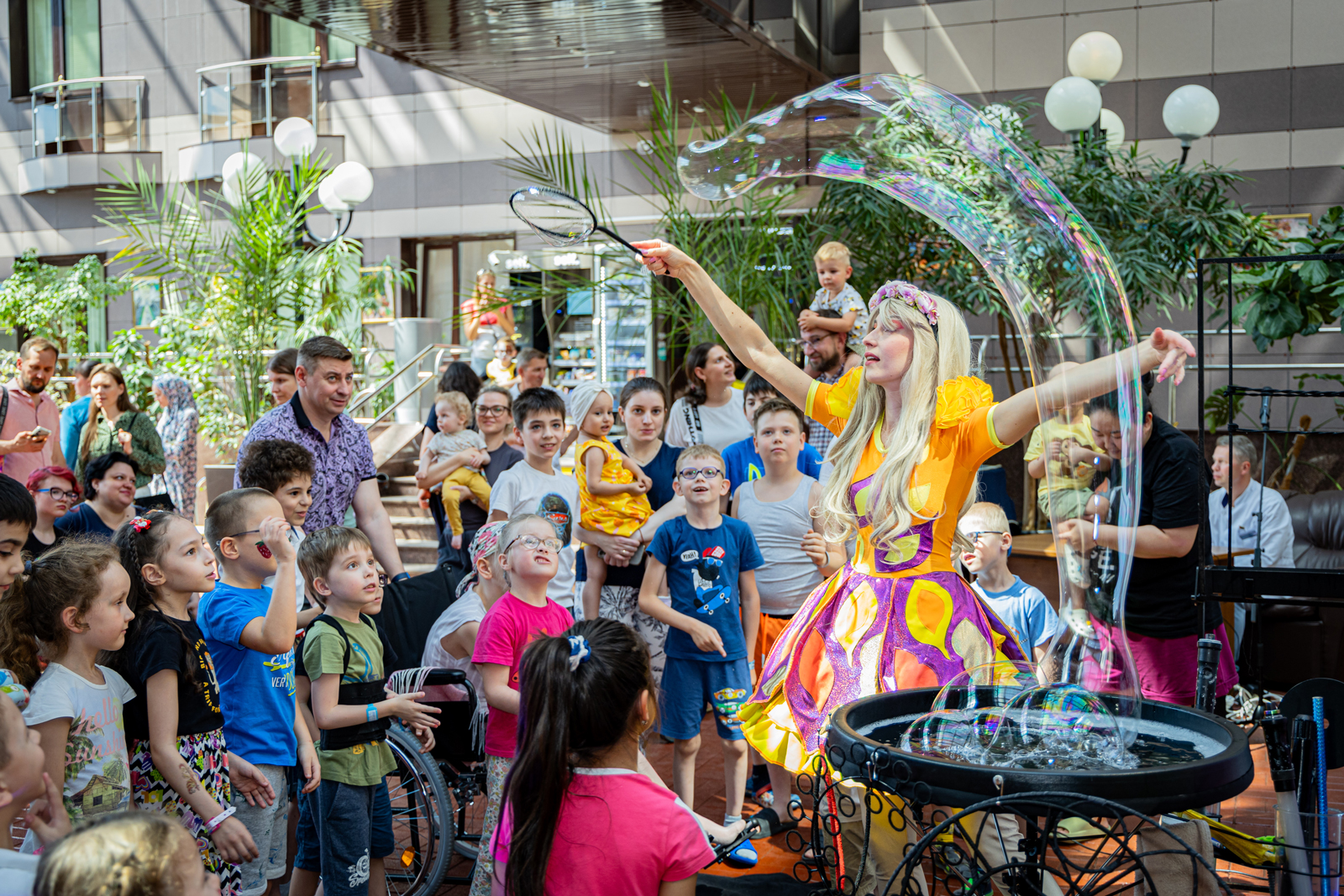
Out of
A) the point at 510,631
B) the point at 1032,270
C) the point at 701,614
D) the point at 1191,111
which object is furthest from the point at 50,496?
the point at 1191,111

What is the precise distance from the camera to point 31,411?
6656 millimetres

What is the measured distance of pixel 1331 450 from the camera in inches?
352

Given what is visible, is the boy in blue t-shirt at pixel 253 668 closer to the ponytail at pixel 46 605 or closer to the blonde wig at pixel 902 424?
the ponytail at pixel 46 605

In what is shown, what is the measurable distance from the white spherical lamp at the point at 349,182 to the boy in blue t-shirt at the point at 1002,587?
801cm

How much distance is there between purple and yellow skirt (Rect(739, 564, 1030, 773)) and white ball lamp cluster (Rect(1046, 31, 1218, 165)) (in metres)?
6.07

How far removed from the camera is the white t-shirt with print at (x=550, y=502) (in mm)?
4543

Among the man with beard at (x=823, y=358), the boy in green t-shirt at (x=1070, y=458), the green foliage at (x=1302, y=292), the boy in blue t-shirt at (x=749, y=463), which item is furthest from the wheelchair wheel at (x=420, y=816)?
the green foliage at (x=1302, y=292)

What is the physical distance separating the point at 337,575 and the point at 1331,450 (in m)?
8.36

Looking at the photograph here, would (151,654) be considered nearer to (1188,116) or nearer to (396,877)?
(396,877)

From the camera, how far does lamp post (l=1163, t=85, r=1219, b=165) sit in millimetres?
8133

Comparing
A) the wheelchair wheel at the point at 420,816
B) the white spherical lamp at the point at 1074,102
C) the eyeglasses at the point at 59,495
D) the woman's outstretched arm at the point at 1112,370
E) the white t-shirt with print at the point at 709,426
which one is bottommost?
the wheelchair wheel at the point at 420,816

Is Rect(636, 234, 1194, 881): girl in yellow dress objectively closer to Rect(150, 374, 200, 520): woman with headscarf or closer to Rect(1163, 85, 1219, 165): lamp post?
Rect(1163, 85, 1219, 165): lamp post

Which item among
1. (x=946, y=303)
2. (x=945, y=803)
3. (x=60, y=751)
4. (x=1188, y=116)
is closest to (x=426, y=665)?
(x=60, y=751)

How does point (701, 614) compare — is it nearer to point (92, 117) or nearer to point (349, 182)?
point (349, 182)
